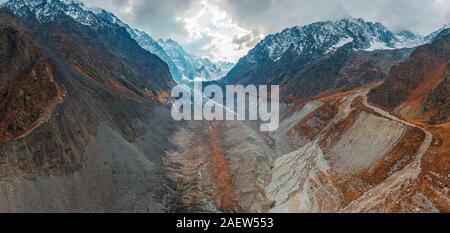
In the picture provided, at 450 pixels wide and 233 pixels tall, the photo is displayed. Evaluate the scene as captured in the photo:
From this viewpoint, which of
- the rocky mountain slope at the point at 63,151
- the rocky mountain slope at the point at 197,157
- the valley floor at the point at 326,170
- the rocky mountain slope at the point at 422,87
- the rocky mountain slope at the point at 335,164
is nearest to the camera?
the valley floor at the point at 326,170

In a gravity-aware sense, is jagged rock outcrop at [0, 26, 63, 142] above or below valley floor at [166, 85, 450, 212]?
above

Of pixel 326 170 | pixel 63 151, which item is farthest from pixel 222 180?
pixel 63 151

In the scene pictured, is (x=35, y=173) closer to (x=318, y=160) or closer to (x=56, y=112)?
(x=56, y=112)

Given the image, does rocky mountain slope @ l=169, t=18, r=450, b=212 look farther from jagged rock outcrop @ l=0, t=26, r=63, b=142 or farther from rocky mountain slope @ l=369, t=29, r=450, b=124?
jagged rock outcrop @ l=0, t=26, r=63, b=142

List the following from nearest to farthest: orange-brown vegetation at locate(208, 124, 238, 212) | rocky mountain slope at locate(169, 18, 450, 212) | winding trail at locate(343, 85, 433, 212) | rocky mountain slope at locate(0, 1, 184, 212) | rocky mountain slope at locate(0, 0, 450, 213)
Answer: winding trail at locate(343, 85, 433, 212)
rocky mountain slope at locate(169, 18, 450, 212)
rocky mountain slope at locate(0, 0, 450, 213)
rocky mountain slope at locate(0, 1, 184, 212)
orange-brown vegetation at locate(208, 124, 238, 212)

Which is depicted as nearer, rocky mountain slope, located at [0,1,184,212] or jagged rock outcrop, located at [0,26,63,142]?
rocky mountain slope, located at [0,1,184,212]

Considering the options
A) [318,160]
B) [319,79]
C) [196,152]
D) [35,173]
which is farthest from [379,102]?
[319,79]

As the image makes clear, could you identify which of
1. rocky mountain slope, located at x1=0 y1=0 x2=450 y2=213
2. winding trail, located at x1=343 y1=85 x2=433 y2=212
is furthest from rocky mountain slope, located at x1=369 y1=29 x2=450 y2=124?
winding trail, located at x1=343 y1=85 x2=433 y2=212

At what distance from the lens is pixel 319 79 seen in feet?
643

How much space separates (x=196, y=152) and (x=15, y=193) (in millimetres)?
45913

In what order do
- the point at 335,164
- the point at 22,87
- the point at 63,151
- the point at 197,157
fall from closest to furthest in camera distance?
1. the point at 63,151
2. the point at 22,87
3. the point at 335,164
4. the point at 197,157

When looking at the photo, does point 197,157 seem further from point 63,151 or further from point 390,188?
point 390,188

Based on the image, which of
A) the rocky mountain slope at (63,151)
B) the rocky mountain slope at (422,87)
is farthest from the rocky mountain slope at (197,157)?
the rocky mountain slope at (422,87)

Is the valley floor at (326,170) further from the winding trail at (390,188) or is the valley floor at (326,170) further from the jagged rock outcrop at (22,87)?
the jagged rock outcrop at (22,87)
